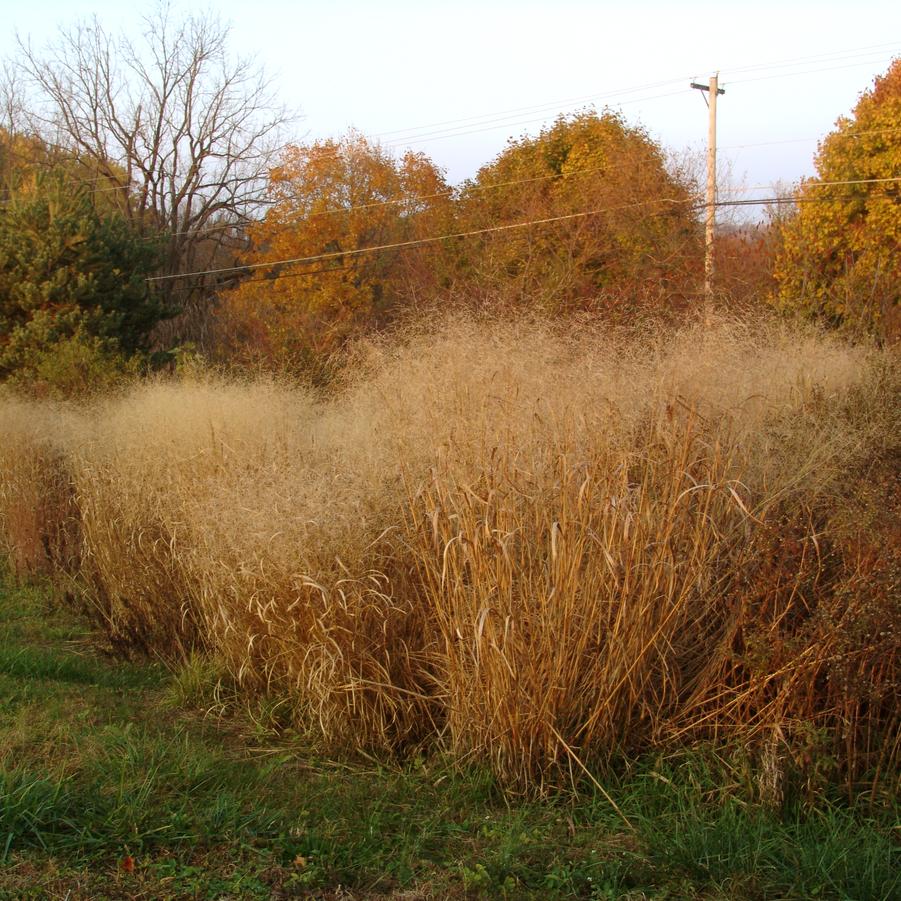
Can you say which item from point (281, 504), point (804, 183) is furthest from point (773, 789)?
point (804, 183)

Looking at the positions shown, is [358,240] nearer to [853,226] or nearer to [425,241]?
[425,241]

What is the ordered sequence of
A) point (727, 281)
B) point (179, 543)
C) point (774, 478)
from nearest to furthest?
1. point (774, 478)
2. point (179, 543)
3. point (727, 281)

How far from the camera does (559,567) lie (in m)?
3.68

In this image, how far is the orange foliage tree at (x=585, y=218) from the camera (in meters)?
17.6

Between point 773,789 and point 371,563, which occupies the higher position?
point 371,563

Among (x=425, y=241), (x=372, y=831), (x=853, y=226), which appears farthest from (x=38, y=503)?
(x=425, y=241)

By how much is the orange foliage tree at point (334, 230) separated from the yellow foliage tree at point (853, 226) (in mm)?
14103

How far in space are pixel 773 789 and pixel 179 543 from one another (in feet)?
12.0

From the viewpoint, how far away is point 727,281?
49.4 ft

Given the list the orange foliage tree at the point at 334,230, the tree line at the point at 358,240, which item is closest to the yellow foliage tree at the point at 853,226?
the tree line at the point at 358,240

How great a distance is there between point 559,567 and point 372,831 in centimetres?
115

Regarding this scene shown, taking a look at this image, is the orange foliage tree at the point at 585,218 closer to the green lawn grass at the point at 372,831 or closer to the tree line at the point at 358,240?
the tree line at the point at 358,240

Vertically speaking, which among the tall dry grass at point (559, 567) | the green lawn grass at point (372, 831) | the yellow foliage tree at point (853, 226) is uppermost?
the yellow foliage tree at point (853, 226)

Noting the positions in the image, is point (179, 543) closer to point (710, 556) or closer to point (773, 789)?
point (710, 556)
